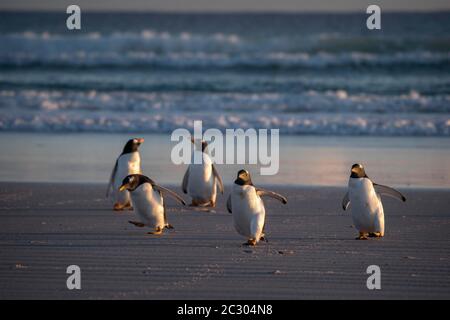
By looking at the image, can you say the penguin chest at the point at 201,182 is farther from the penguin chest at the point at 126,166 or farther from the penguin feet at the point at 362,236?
the penguin feet at the point at 362,236

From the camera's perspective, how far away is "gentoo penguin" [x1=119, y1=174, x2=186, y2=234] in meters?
7.08

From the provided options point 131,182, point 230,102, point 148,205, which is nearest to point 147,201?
point 148,205

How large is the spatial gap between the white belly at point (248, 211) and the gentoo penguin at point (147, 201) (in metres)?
0.60

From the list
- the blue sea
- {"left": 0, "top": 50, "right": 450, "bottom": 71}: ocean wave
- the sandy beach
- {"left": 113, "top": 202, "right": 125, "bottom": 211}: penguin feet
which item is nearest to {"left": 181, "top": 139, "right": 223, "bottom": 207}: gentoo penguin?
the sandy beach

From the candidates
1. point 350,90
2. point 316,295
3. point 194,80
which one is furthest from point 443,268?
point 194,80

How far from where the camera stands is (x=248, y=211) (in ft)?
21.7

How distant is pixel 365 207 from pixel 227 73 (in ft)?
69.3

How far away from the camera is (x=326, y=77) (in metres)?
26.8

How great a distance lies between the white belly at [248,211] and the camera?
6.58 metres

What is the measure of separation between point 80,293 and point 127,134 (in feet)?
33.6

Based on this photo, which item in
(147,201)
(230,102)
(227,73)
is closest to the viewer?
(147,201)

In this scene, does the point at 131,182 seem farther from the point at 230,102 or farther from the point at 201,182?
the point at 230,102

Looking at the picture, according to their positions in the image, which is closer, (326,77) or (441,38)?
(326,77)
